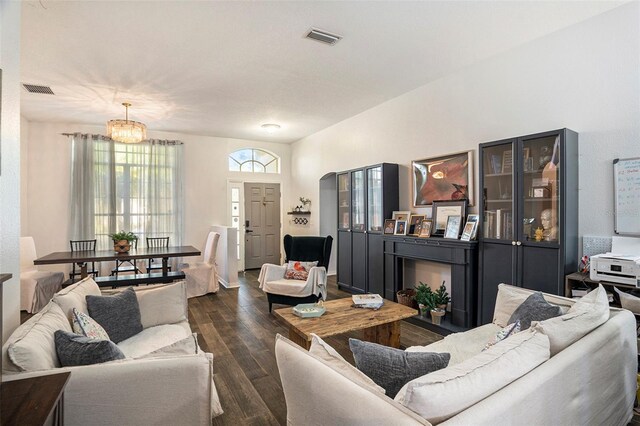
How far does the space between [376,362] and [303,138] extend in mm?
6048

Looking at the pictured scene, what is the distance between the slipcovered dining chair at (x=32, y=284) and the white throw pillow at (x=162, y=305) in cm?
282

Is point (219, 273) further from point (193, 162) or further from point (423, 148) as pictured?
point (423, 148)

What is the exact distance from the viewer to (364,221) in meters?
4.89

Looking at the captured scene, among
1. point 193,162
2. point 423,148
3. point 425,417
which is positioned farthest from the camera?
point 193,162

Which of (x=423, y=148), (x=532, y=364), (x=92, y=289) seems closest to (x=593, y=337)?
(x=532, y=364)

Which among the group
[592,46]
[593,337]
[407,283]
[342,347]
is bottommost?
[342,347]

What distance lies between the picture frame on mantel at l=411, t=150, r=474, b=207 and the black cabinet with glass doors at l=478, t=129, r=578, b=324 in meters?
0.38

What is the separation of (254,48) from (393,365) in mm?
2963

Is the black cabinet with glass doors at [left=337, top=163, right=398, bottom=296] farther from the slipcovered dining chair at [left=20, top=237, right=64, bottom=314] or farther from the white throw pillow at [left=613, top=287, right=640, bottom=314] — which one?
the slipcovered dining chair at [left=20, top=237, right=64, bottom=314]

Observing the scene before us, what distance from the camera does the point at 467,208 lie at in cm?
365

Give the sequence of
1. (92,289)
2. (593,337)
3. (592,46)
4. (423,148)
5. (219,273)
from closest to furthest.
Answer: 1. (593,337)
2. (92,289)
3. (592,46)
4. (423,148)
5. (219,273)

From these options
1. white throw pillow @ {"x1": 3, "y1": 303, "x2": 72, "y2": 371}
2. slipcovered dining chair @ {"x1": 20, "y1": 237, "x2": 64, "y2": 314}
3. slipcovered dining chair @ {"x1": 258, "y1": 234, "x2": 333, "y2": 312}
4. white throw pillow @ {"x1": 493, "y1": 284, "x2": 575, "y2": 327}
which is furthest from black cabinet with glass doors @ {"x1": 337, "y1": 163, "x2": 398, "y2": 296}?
slipcovered dining chair @ {"x1": 20, "y1": 237, "x2": 64, "y2": 314}

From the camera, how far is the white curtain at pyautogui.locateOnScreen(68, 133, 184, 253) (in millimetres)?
5562

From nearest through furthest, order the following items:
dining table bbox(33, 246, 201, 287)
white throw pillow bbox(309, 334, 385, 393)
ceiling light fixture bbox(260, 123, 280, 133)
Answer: white throw pillow bbox(309, 334, 385, 393)
dining table bbox(33, 246, 201, 287)
ceiling light fixture bbox(260, 123, 280, 133)
